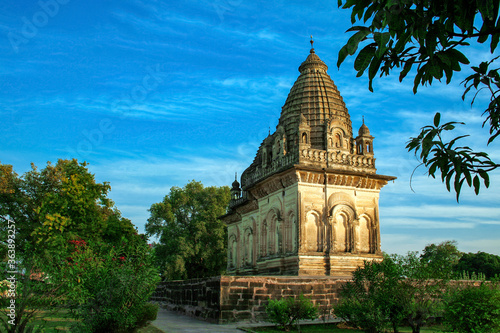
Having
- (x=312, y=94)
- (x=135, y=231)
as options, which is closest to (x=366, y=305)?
(x=312, y=94)

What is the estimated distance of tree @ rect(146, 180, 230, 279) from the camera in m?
39.8

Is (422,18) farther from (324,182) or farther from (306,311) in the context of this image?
(324,182)

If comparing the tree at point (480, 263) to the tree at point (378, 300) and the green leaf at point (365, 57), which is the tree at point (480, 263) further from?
the green leaf at point (365, 57)

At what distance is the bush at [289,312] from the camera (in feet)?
40.6

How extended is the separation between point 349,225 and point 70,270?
619 inches

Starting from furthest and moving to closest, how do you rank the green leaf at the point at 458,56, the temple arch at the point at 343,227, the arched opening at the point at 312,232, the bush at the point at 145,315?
the temple arch at the point at 343,227 → the arched opening at the point at 312,232 → the bush at the point at 145,315 → the green leaf at the point at 458,56

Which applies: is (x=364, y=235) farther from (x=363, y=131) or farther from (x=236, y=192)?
(x=236, y=192)

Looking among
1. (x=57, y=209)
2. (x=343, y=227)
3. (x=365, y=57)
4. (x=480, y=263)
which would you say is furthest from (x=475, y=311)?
(x=480, y=263)

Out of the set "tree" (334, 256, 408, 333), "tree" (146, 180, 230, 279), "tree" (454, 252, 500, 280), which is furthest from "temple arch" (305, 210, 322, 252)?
"tree" (454, 252, 500, 280)

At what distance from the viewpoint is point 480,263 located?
142 ft

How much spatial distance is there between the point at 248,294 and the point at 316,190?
28.6ft

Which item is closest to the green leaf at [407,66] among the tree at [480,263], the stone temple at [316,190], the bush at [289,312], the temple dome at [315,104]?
the bush at [289,312]

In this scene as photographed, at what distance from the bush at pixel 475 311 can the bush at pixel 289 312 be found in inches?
149

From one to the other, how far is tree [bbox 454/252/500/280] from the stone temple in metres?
25.3
